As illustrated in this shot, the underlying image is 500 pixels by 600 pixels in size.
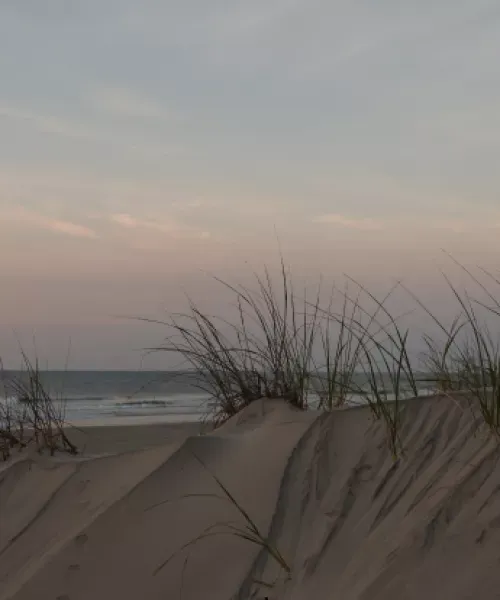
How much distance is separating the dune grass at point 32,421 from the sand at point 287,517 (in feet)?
1.77

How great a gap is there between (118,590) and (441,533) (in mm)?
820

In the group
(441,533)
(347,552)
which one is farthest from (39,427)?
(441,533)

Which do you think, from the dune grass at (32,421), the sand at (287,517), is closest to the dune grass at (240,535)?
the sand at (287,517)

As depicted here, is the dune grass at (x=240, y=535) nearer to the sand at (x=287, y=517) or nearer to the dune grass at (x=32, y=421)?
the sand at (x=287, y=517)

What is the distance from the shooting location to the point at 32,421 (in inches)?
128

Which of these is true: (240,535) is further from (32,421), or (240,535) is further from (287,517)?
(32,421)

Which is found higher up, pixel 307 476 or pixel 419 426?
pixel 419 426

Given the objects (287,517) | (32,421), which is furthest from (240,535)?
(32,421)

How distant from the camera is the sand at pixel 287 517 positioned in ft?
4.80

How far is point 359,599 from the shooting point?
4.59 feet

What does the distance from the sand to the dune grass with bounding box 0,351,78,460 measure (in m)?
0.54

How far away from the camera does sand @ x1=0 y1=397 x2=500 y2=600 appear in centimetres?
146

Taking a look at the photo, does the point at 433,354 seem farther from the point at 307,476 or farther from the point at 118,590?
the point at 118,590

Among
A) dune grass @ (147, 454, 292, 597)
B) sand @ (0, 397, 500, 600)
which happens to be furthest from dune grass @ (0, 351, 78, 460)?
dune grass @ (147, 454, 292, 597)
